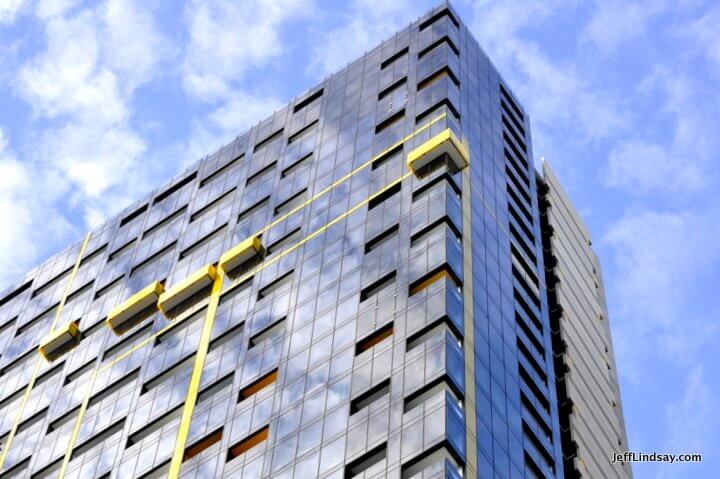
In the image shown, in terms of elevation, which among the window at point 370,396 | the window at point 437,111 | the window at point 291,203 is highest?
the window at point 437,111

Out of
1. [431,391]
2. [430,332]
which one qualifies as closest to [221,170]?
[430,332]

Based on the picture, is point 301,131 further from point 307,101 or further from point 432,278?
point 432,278

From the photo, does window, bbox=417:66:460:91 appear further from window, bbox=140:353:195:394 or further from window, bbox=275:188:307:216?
window, bbox=140:353:195:394

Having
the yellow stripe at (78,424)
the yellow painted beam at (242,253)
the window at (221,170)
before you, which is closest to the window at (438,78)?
the yellow painted beam at (242,253)

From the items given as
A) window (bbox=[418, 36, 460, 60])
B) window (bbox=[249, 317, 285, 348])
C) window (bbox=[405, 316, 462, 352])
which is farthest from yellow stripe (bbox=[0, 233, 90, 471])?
window (bbox=[405, 316, 462, 352])

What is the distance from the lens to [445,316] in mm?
59938

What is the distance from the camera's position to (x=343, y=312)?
214 feet

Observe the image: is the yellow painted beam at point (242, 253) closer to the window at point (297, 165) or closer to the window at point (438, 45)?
the window at point (297, 165)

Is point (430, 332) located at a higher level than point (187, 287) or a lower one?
lower

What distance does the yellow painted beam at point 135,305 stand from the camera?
268 feet

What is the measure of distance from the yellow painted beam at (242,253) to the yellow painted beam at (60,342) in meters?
13.1

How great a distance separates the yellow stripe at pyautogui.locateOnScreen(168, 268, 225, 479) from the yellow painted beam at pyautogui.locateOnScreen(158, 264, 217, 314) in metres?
0.54

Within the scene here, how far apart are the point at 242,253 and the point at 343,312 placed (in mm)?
14375

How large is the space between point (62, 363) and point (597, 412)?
33377 millimetres
